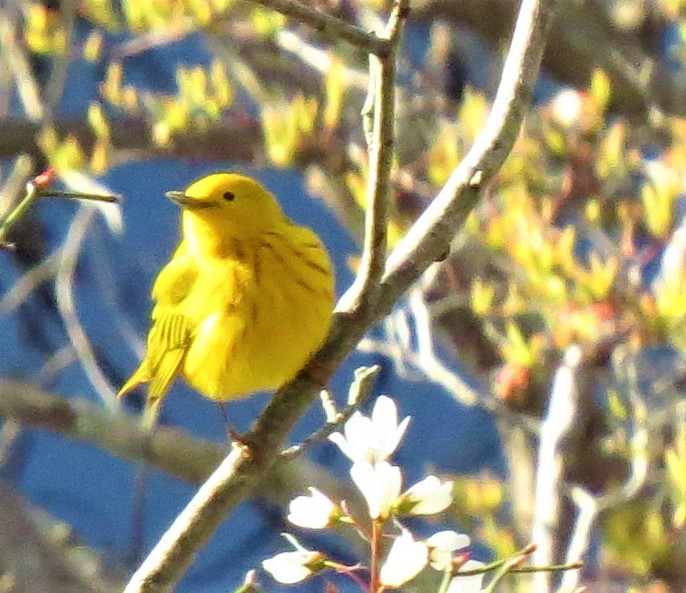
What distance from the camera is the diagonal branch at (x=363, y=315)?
120 centimetres

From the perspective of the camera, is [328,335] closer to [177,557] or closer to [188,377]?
[177,557]

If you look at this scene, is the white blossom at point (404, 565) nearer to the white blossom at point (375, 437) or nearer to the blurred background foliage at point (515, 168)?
the white blossom at point (375, 437)

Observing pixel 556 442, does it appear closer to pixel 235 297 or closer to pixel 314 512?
pixel 235 297

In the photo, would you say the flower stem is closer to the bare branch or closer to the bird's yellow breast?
the bare branch

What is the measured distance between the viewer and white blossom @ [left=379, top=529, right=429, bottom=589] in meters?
0.83

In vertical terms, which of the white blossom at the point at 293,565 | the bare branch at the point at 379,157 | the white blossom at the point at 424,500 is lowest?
the white blossom at the point at 293,565

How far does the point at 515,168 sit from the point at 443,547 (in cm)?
181

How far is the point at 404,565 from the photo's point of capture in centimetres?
83

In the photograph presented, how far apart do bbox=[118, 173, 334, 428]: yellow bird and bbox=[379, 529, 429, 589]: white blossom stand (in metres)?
0.78

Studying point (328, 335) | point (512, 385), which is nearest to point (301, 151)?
point (512, 385)

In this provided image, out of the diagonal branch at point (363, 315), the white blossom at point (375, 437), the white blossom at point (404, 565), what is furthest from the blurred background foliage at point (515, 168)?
the white blossom at point (404, 565)

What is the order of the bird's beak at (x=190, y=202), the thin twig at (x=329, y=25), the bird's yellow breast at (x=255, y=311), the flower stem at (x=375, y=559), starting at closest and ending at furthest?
1. the flower stem at (x=375, y=559)
2. the thin twig at (x=329, y=25)
3. the bird's yellow breast at (x=255, y=311)
4. the bird's beak at (x=190, y=202)

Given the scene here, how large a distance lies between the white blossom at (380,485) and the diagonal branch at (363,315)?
0.35 meters

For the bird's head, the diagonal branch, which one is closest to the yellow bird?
the bird's head
